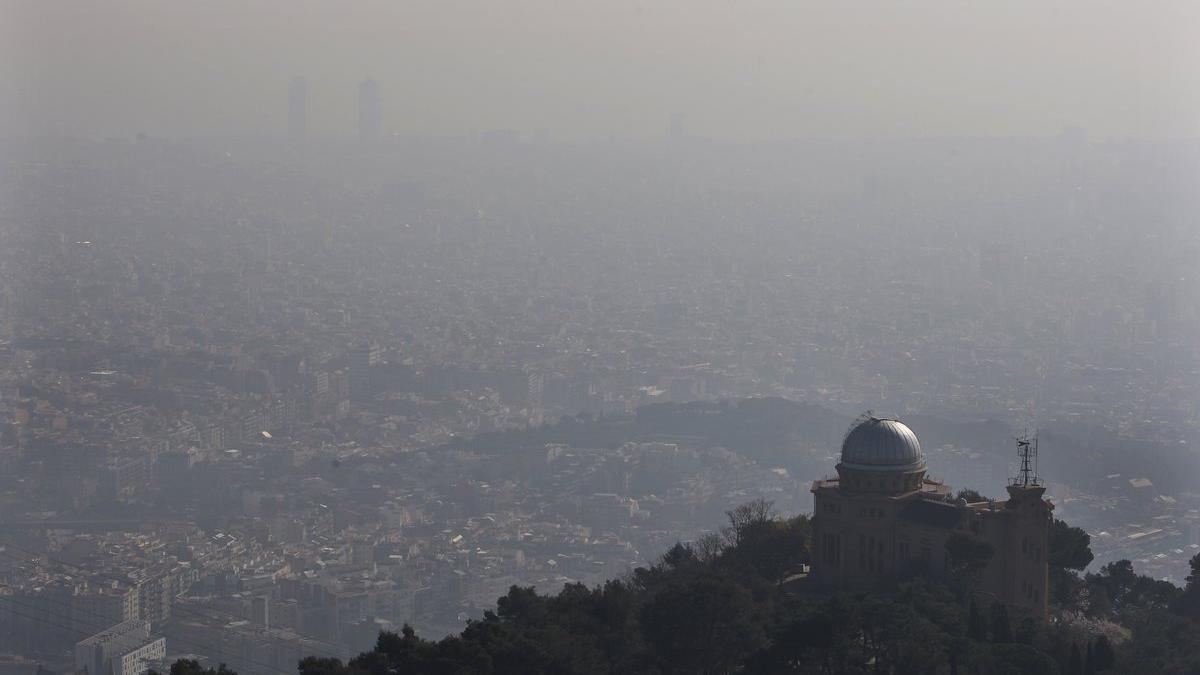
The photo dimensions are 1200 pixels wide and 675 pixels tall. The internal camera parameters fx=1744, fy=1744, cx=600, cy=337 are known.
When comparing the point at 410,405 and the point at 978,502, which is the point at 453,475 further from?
the point at 978,502

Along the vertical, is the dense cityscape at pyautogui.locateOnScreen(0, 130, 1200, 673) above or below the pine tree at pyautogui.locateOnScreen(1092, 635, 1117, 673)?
above

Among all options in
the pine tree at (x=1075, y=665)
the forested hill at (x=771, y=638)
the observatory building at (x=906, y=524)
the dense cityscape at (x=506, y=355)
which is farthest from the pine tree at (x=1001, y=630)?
the dense cityscape at (x=506, y=355)

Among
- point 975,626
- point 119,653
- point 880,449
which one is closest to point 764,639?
point 975,626

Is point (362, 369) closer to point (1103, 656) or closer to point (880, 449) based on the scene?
point (880, 449)

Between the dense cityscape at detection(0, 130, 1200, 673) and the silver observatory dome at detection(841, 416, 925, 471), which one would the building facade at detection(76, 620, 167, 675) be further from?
the silver observatory dome at detection(841, 416, 925, 471)

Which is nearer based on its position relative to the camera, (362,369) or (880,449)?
(880,449)

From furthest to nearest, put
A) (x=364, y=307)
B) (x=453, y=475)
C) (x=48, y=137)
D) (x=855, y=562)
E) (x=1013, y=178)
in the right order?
(x=1013, y=178) → (x=364, y=307) → (x=48, y=137) → (x=453, y=475) → (x=855, y=562)

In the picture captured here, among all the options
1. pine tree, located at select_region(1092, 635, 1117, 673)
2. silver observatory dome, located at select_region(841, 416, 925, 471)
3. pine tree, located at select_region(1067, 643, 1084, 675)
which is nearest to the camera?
pine tree, located at select_region(1067, 643, 1084, 675)

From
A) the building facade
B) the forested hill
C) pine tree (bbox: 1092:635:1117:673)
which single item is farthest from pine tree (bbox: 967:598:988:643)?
the building facade

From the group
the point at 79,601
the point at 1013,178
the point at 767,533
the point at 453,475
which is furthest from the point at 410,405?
the point at 1013,178
